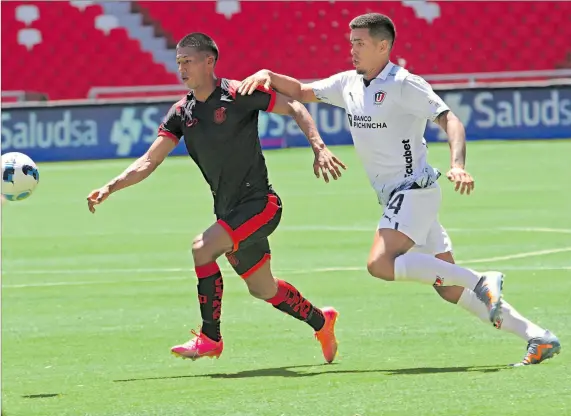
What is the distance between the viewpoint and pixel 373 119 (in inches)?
332

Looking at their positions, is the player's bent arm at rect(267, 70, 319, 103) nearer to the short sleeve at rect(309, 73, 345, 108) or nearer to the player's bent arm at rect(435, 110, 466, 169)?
the short sleeve at rect(309, 73, 345, 108)

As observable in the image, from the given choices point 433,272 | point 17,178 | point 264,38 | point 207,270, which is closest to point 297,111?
point 207,270

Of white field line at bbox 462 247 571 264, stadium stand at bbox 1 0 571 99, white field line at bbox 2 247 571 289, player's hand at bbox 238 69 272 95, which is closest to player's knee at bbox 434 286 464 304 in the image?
player's hand at bbox 238 69 272 95

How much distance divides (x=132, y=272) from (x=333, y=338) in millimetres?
5483

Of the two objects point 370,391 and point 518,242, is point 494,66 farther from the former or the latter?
point 370,391

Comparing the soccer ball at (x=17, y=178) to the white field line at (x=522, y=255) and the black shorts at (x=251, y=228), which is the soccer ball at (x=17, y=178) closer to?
the black shorts at (x=251, y=228)

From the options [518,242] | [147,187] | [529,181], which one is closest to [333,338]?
[518,242]

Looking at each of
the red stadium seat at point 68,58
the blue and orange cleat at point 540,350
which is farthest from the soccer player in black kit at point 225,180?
the red stadium seat at point 68,58

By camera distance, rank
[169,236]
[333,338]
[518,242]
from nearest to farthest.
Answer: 1. [333,338]
2. [518,242]
3. [169,236]

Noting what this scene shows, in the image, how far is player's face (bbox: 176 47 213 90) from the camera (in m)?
8.65

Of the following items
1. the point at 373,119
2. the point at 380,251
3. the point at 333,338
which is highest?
the point at 373,119

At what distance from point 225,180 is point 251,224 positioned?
38 centimetres

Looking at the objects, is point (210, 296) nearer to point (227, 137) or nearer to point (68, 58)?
point (227, 137)

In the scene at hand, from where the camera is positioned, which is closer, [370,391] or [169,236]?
[370,391]
